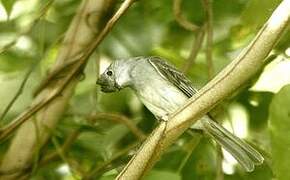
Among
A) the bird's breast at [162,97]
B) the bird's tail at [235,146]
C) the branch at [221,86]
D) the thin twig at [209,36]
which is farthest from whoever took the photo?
the thin twig at [209,36]

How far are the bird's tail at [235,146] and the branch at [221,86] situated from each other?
0.33 meters

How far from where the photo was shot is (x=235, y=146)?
52.4 inches

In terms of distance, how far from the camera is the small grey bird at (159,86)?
1347 millimetres

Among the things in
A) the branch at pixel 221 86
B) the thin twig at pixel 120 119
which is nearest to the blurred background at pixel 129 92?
the thin twig at pixel 120 119

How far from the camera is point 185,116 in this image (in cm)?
96

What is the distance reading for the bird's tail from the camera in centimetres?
130

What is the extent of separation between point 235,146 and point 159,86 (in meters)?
0.20

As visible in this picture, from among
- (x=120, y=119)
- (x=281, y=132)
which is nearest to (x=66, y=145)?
(x=120, y=119)

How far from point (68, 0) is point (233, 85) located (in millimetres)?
1060

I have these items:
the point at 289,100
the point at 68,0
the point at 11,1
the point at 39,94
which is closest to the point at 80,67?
the point at 39,94

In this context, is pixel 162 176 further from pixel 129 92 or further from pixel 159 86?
pixel 129 92

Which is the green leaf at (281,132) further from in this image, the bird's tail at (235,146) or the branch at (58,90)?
the branch at (58,90)

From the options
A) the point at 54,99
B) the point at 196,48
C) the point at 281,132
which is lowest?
the point at 281,132

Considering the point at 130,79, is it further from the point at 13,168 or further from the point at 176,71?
the point at 13,168
